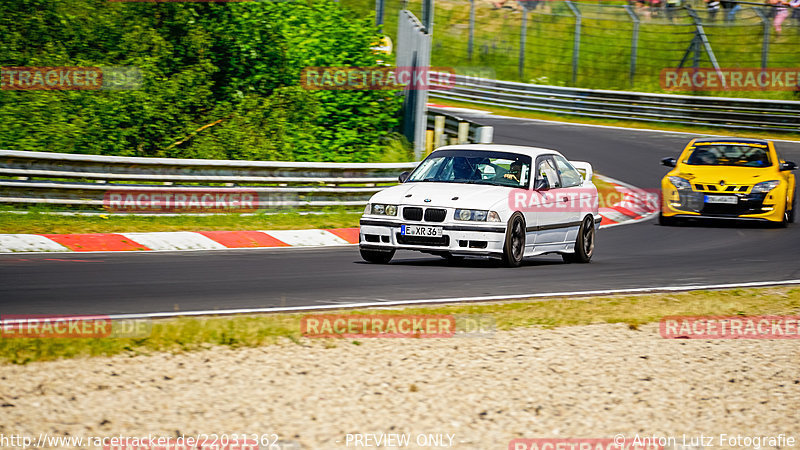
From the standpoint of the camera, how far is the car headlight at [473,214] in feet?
36.0

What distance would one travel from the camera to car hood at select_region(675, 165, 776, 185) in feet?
55.5

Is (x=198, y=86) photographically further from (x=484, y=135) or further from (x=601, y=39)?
(x=601, y=39)

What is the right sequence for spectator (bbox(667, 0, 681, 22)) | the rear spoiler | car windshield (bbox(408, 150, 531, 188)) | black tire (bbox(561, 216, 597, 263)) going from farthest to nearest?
1. spectator (bbox(667, 0, 681, 22))
2. the rear spoiler
3. black tire (bbox(561, 216, 597, 263))
4. car windshield (bbox(408, 150, 531, 188))

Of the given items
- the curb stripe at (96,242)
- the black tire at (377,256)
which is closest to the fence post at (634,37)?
the black tire at (377,256)

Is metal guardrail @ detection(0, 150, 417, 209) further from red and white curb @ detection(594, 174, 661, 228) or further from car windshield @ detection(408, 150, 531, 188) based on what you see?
red and white curb @ detection(594, 174, 661, 228)

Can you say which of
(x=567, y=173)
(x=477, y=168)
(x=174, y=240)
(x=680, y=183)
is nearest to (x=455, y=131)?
(x=680, y=183)

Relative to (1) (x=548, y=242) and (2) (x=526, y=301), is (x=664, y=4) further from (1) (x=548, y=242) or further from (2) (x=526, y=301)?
(2) (x=526, y=301)

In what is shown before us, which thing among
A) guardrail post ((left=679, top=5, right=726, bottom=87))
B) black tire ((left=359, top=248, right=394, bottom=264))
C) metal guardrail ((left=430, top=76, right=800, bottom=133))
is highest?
guardrail post ((left=679, top=5, right=726, bottom=87))

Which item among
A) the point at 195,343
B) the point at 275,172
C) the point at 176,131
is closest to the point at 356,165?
the point at 275,172

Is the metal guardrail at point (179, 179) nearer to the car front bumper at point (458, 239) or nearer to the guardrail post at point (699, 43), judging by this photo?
the car front bumper at point (458, 239)

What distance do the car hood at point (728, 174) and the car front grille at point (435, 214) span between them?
7474mm

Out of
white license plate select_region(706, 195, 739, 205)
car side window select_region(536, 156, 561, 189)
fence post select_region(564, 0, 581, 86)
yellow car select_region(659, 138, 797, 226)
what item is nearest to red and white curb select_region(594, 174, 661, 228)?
yellow car select_region(659, 138, 797, 226)

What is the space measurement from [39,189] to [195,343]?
7.70m

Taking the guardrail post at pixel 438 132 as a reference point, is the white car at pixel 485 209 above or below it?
below
